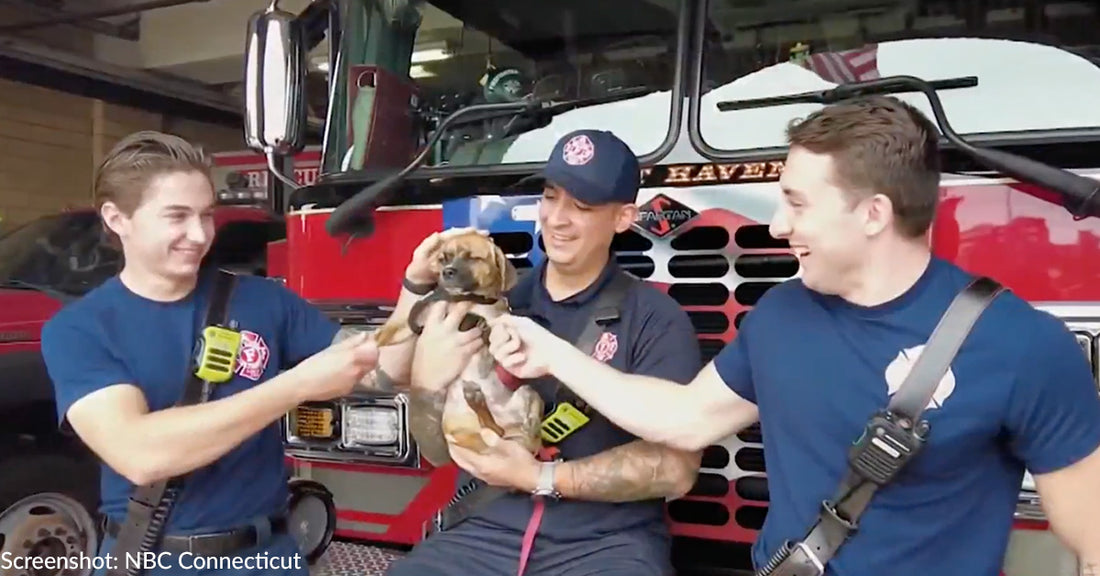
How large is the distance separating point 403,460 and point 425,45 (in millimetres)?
1244

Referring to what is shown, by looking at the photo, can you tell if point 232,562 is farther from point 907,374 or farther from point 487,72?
point 487,72

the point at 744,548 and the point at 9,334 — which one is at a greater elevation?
the point at 9,334

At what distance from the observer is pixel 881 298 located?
1.86 metres

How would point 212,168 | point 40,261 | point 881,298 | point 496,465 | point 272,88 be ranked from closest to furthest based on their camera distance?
point 881,298 < point 496,465 < point 212,168 < point 272,88 < point 40,261

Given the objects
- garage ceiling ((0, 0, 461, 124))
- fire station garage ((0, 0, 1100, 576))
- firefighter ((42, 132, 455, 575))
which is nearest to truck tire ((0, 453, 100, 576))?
fire station garage ((0, 0, 1100, 576))

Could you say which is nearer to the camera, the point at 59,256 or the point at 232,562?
the point at 232,562

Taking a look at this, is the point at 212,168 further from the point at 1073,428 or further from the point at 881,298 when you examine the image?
the point at 1073,428

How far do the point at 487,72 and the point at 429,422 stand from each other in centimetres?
115

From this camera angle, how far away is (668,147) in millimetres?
2625

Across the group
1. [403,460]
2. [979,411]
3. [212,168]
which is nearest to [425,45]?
[212,168]

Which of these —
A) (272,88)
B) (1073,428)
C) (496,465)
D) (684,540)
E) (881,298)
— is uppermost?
(272,88)

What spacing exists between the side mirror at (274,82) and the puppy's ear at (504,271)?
102cm

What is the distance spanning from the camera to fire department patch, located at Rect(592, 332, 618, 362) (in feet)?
7.62

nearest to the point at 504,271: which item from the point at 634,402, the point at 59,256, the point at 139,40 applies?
the point at 634,402
